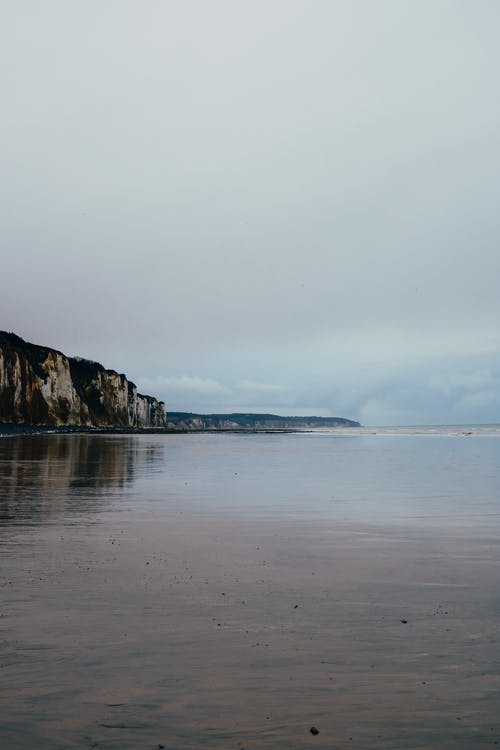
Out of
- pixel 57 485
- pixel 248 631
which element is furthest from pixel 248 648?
pixel 57 485

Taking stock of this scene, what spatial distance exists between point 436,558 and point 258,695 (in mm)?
7272

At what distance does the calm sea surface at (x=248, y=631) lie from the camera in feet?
18.1

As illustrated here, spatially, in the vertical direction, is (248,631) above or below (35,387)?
below

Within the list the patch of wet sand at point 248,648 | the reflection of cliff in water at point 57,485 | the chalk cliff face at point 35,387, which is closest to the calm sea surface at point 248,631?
the patch of wet sand at point 248,648

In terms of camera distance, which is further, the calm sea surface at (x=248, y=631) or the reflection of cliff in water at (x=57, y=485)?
the reflection of cliff in water at (x=57, y=485)

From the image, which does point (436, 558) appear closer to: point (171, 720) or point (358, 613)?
point (358, 613)

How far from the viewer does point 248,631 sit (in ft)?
25.9

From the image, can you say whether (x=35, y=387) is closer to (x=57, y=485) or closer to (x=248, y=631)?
(x=57, y=485)

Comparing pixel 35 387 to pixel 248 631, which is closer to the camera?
pixel 248 631

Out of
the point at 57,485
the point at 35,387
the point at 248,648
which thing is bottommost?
Answer: the point at 248,648

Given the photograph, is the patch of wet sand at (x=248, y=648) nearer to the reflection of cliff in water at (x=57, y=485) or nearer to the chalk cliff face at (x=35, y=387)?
the reflection of cliff in water at (x=57, y=485)

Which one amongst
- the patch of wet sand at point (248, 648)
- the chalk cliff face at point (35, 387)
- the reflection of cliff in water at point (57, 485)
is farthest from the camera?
the chalk cliff face at point (35, 387)

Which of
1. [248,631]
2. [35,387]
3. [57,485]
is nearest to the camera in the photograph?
[248,631]

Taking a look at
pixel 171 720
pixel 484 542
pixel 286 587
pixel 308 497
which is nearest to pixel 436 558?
pixel 484 542
